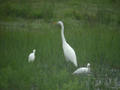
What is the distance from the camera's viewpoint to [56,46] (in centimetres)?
961

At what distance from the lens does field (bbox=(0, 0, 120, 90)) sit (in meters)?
5.69

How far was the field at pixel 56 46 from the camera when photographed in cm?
569

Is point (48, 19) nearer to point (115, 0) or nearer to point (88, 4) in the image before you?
point (88, 4)

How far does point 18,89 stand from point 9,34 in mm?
5353

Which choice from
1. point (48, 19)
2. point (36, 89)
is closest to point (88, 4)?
point (48, 19)

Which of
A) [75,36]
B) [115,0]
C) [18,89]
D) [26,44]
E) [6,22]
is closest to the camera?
[18,89]

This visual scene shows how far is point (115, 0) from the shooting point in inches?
867

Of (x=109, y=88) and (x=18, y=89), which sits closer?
(x=18, y=89)

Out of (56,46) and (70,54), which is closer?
(70,54)

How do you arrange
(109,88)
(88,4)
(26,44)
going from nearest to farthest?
(109,88) < (26,44) < (88,4)

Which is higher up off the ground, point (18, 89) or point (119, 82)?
point (18, 89)

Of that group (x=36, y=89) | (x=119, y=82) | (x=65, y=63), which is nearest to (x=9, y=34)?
(x=65, y=63)

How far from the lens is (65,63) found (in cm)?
845

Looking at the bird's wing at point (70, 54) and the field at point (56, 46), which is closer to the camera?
the field at point (56, 46)
